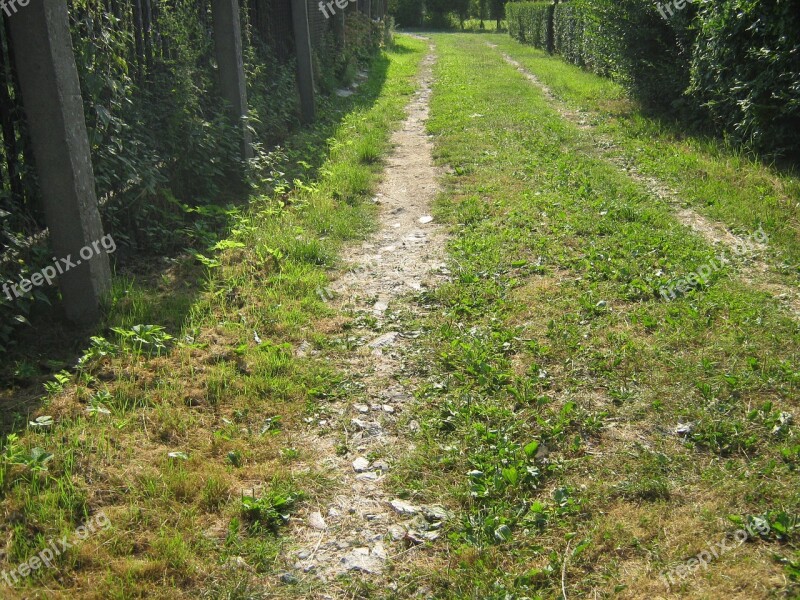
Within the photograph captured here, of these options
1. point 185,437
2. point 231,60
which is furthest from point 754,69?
point 185,437

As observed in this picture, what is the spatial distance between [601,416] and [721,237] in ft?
10.9

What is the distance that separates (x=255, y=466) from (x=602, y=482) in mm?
1667

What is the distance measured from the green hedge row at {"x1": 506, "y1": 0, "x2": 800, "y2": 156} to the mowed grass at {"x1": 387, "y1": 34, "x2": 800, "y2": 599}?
172 centimetres

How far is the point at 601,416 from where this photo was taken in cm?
384

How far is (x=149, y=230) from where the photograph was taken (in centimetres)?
605

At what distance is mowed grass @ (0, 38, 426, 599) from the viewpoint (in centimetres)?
287

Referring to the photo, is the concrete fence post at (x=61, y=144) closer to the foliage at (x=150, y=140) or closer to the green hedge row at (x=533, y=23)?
the foliage at (x=150, y=140)

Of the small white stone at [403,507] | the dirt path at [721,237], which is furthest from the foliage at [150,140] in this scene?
the dirt path at [721,237]

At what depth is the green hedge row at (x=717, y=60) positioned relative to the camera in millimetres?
7660

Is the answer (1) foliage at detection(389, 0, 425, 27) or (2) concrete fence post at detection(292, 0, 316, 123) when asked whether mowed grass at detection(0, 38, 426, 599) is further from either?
(1) foliage at detection(389, 0, 425, 27)

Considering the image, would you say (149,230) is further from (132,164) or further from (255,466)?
(255,466)

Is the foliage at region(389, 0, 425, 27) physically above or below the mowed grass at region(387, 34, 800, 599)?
above

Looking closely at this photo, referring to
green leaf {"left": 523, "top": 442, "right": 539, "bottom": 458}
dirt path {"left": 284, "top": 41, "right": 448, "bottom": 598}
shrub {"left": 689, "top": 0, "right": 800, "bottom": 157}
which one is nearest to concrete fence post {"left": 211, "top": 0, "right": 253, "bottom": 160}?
dirt path {"left": 284, "top": 41, "right": 448, "bottom": 598}

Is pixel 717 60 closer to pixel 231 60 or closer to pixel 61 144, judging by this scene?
pixel 231 60
